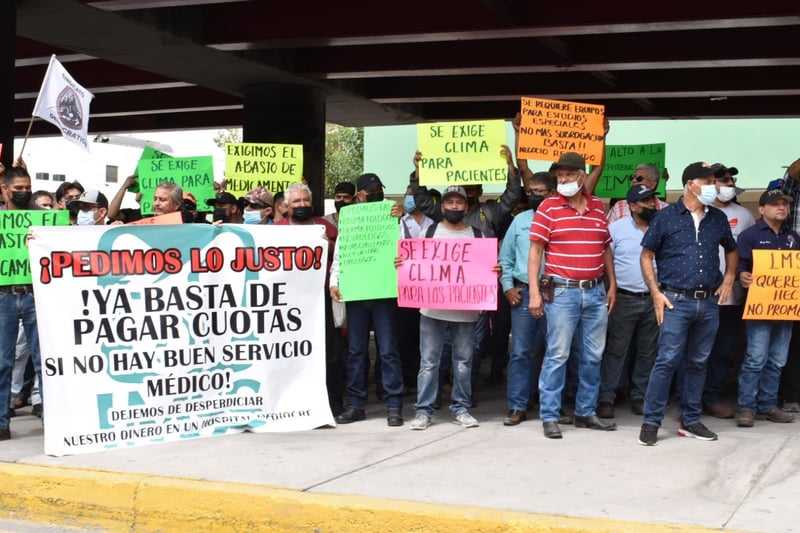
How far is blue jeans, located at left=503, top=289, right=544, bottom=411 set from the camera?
8297mm

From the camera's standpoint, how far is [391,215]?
8242mm

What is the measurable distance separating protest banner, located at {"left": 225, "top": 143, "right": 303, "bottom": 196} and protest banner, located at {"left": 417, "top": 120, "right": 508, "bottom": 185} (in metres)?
2.07

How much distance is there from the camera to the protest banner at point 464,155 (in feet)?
27.6

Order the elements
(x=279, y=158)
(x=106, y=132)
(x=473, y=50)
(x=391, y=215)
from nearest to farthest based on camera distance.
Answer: (x=391, y=215)
(x=279, y=158)
(x=473, y=50)
(x=106, y=132)

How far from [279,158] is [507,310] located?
116 inches

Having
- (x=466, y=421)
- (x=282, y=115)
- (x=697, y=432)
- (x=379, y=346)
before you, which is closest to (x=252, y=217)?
(x=379, y=346)

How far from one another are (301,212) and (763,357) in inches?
156

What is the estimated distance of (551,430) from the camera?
25.5ft

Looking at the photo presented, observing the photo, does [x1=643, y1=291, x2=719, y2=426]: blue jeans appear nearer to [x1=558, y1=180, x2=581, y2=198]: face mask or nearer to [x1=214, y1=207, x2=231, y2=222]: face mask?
[x1=558, y1=180, x2=581, y2=198]: face mask

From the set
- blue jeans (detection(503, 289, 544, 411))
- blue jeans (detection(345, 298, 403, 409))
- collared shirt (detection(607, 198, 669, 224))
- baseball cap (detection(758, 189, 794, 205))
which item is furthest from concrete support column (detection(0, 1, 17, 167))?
baseball cap (detection(758, 189, 794, 205))

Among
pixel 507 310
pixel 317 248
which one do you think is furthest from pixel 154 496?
pixel 507 310

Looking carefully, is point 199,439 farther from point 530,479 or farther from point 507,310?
point 507,310

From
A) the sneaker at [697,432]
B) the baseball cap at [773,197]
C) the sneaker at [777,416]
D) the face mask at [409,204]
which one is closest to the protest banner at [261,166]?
the face mask at [409,204]

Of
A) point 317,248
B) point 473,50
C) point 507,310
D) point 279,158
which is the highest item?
point 473,50
